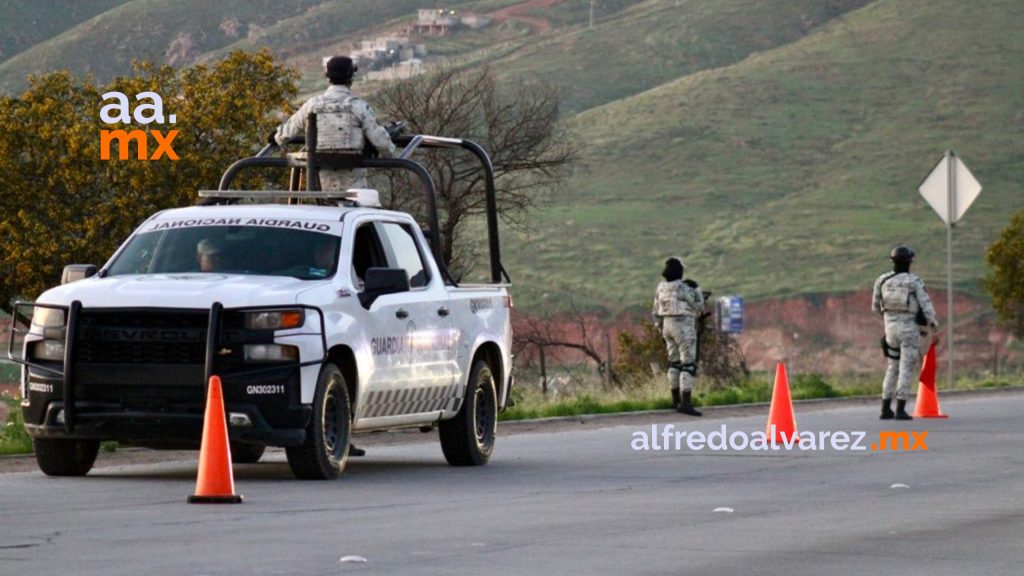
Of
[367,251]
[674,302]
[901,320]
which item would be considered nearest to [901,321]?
[901,320]

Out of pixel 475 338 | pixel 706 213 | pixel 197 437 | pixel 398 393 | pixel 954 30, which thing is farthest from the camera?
pixel 954 30

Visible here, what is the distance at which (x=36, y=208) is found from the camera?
39156 mm

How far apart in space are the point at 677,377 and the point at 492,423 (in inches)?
394

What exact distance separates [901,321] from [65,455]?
1281 cm

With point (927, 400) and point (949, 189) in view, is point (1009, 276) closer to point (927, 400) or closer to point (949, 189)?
point (949, 189)

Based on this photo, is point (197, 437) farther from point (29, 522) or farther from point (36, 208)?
point (36, 208)

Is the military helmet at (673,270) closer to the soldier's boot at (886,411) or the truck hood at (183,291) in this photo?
the soldier's boot at (886,411)

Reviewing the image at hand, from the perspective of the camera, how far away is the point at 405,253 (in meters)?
17.8

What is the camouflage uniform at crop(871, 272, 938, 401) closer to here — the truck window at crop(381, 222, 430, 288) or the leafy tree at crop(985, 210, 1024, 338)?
the truck window at crop(381, 222, 430, 288)

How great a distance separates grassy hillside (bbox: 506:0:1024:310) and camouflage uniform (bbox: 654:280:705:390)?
190 ft

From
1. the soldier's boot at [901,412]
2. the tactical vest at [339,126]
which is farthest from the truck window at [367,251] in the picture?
the soldier's boot at [901,412]

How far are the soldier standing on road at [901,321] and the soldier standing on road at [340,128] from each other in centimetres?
928

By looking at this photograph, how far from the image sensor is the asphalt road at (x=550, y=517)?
35.6 feet

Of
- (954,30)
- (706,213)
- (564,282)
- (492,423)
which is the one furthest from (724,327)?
(954,30)
